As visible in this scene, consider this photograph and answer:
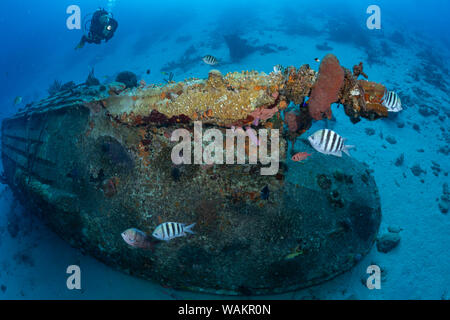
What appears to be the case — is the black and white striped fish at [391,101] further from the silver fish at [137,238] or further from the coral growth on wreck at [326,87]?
the silver fish at [137,238]

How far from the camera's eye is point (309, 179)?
4.26 meters

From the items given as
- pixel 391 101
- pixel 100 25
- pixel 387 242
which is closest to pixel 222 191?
pixel 391 101

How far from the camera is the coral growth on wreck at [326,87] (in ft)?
9.41

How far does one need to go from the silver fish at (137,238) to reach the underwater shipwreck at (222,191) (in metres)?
0.10

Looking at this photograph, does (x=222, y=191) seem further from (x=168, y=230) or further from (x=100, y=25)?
(x=100, y=25)

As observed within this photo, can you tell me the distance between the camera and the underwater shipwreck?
323cm

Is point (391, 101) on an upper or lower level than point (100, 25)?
lower

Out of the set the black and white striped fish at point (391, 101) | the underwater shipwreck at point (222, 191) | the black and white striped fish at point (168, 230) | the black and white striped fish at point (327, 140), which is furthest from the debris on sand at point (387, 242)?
the black and white striped fish at point (168, 230)

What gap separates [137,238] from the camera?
144 inches

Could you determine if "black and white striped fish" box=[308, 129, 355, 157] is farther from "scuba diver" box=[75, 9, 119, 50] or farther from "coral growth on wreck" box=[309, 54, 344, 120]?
"scuba diver" box=[75, 9, 119, 50]

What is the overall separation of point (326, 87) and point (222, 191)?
7.31 ft
